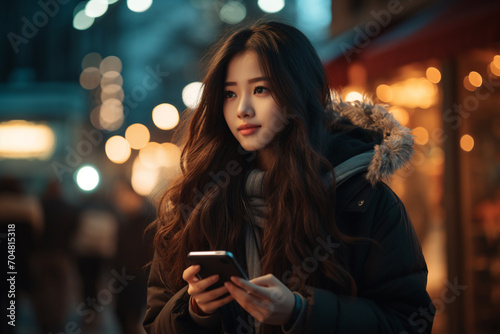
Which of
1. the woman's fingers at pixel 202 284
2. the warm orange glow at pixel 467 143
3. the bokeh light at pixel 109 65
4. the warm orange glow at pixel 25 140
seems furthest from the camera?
the bokeh light at pixel 109 65

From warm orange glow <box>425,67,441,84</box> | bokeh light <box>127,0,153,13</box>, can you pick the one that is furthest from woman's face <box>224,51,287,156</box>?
bokeh light <box>127,0,153,13</box>

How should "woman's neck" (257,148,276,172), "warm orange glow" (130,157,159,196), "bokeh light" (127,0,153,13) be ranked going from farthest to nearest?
"warm orange glow" (130,157,159,196)
"bokeh light" (127,0,153,13)
"woman's neck" (257,148,276,172)

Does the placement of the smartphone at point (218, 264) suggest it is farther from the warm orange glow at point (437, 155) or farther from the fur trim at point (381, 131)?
the warm orange glow at point (437, 155)

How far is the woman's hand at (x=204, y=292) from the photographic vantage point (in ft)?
5.78

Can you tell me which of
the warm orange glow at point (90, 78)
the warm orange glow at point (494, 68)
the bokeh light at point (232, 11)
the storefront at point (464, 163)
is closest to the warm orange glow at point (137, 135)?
the warm orange glow at point (90, 78)

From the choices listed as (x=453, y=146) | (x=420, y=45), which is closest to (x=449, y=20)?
(x=420, y=45)

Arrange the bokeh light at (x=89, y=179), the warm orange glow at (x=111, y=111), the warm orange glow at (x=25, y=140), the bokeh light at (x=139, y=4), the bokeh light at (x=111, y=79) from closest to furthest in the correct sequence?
the bokeh light at (x=139, y=4)
the bokeh light at (x=89, y=179)
the warm orange glow at (x=25, y=140)
the bokeh light at (x=111, y=79)
the warm orange glow at (x=111, y=111)

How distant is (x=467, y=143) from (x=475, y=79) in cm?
78

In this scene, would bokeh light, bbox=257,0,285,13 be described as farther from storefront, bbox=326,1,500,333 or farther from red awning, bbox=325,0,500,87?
storefront, bbox=326,1,500,333

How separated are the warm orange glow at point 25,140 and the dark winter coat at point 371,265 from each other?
22.1 m

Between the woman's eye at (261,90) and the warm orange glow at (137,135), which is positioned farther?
the warm orange glow at (137,135)

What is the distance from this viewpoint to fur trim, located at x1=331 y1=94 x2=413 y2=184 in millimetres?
1942

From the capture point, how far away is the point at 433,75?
7043 millimetres

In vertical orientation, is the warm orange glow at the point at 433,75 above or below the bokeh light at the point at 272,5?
below
